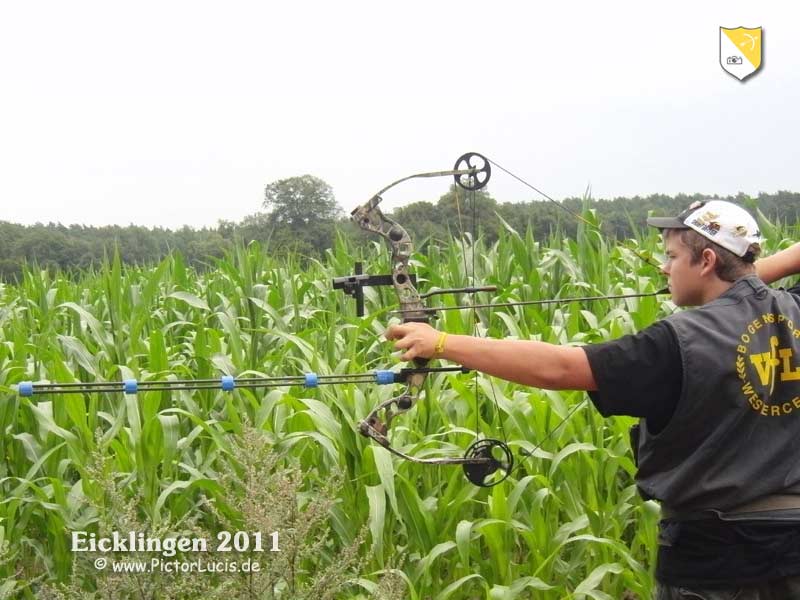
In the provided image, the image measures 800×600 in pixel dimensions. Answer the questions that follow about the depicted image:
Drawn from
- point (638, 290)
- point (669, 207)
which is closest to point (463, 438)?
point (638, 290)

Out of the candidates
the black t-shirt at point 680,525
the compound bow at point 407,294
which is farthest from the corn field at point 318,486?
the black t-shirt at point 680,525

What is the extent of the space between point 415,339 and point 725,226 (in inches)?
34.1

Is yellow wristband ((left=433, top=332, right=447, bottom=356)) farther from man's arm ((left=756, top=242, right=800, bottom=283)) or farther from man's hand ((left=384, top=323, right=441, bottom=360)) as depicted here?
man's arm ((left=756, top=242, right=800, bottom=283))

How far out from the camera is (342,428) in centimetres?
423

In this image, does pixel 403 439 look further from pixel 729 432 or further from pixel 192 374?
pixel 729 432

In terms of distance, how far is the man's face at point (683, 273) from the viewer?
8.66 ft

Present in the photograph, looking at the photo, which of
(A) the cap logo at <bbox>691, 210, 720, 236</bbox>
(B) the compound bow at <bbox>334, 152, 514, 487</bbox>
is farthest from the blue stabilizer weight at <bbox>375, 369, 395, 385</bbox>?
(A) the cap logo at <bbox>691, 210, 720, 236</bbox>

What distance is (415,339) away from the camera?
2602 millimetres

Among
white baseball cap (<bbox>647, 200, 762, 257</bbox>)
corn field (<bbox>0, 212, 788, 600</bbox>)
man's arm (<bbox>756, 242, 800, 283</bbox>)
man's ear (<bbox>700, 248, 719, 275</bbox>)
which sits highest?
white baseball cap (<bbox>647, 200, 762, 257</bbox>)

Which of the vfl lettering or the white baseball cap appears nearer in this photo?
the vfl lettering

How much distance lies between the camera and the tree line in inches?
298

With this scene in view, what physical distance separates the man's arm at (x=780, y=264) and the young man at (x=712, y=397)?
0.65m

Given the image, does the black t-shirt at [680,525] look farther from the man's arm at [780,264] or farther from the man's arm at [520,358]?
the man's arm at [780,264]

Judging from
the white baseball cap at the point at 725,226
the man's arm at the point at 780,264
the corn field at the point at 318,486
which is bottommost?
the corn field at the point at 318,486
